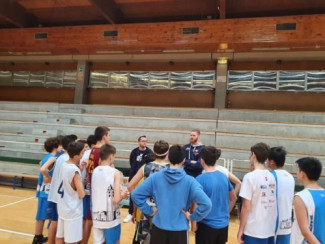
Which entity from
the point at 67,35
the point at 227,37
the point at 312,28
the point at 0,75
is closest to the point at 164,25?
the point at 227,37

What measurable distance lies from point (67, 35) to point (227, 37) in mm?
5552

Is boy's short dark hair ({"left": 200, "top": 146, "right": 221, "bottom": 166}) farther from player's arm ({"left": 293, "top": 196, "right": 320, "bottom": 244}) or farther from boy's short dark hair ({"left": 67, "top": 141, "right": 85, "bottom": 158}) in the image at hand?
boy's short dark hair ({"left": 67, "top": 141, "right": 85, "bottom": 158})

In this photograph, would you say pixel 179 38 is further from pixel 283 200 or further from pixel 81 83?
pixel 283 200

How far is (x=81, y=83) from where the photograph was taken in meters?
11.4

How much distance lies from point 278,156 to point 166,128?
6442mm

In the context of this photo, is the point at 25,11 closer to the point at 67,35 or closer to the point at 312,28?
the point at 67,35

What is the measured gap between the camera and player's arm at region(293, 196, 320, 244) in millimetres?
1868

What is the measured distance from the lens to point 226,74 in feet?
32.9

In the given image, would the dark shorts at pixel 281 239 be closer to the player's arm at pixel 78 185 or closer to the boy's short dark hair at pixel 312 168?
the boy's short dark hair at pixel 312 168

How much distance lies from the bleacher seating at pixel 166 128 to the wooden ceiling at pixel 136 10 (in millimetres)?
3101

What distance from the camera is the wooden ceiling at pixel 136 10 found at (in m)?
8.44

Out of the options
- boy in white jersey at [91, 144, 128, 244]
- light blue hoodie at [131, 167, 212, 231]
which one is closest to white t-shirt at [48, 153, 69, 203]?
boy in white jersey at [91, 144, 128, 244]

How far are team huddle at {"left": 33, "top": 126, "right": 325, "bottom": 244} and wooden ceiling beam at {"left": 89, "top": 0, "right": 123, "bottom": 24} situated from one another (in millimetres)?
6486

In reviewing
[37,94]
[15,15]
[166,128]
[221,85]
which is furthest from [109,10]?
[37,94]
